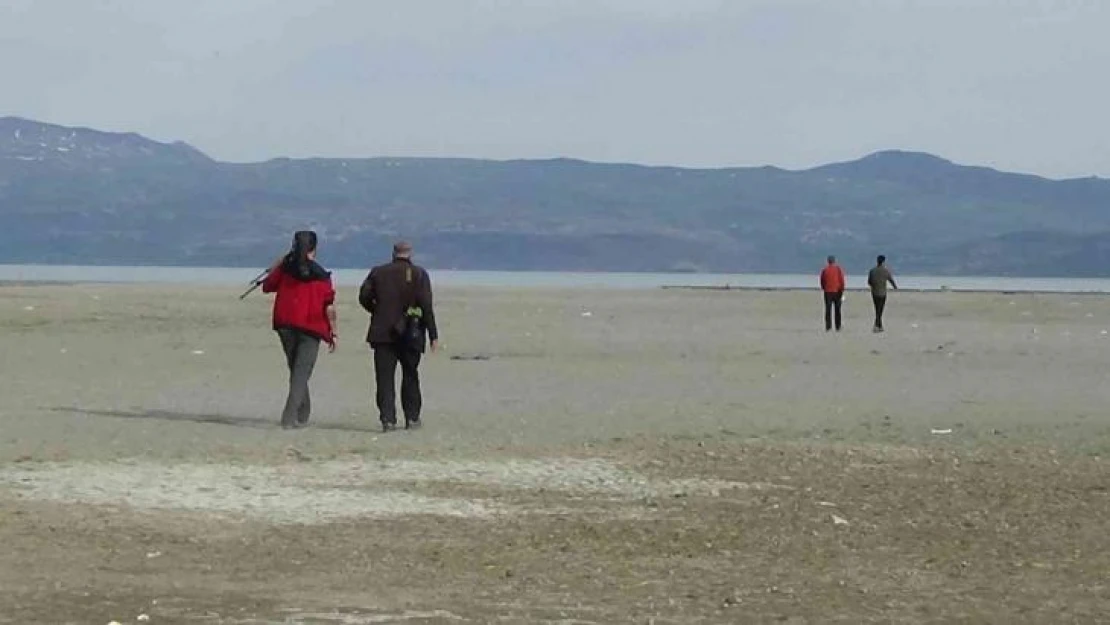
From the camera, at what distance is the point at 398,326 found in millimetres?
16641

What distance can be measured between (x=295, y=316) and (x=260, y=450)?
218 cm

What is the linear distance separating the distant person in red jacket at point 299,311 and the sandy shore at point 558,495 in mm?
405

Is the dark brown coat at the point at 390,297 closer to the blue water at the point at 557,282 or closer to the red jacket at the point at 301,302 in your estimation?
the red jacket at the point at 301,302

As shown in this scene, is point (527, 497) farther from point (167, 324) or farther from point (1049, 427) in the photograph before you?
point (167, 324)

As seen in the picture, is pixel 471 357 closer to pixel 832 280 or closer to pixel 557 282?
pixel 832 280

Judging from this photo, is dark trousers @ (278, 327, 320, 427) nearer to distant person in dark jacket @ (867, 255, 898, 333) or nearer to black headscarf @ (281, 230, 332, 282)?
black headscarf @ (281, 230, 332, 282)

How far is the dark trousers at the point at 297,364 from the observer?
16594 mm

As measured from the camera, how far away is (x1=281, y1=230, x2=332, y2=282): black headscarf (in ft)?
54.6

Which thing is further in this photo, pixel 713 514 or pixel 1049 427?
pixel 1049 427

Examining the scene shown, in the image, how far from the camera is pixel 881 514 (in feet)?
38.9

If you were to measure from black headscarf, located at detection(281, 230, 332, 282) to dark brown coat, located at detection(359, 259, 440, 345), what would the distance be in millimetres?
425

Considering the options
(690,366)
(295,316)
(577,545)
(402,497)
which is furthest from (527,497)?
(690,366)

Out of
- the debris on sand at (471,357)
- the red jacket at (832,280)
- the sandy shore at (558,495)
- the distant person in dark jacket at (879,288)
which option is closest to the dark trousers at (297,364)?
the sandy shore at (558,495)

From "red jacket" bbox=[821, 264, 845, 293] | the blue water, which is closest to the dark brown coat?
"red jacket" bbox=[821, 264, 845, 293]
